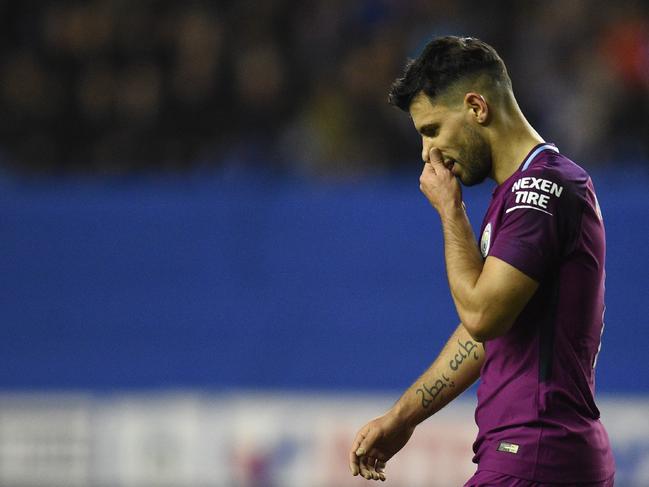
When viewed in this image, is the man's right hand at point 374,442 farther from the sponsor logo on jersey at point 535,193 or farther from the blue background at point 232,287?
the blue background at point 232,287

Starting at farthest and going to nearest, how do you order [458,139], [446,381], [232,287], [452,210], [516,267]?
[232,287]
[446,381]
[458,139]
[452,210]
[516,267]

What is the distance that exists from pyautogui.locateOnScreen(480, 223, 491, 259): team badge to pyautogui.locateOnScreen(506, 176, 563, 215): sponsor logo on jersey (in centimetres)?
14


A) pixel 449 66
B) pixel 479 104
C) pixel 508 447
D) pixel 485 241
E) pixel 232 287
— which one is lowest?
pixel 508 447

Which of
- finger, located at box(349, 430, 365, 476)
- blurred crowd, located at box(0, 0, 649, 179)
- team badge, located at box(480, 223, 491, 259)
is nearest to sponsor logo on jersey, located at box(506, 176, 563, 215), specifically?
team badge, located at box(480, 223, 491, 259)

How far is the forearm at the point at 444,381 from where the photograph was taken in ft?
12.2

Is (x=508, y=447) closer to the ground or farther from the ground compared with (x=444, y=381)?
closer to the ground

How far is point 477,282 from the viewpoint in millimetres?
3246

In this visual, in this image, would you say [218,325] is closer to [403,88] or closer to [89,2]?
[89,2]

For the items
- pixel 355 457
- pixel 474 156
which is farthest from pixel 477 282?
pixel 355 457

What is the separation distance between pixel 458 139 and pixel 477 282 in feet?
1.53

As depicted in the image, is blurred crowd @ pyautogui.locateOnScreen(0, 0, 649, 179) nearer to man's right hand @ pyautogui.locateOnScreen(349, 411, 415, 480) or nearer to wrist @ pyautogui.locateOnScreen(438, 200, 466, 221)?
man's right hand @ pyautogui.locateOnScreen(349, 411, 415, 480)

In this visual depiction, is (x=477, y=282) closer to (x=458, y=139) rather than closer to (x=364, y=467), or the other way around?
(x=458, y=139)

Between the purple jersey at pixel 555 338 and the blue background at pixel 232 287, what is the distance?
4157 millimetres

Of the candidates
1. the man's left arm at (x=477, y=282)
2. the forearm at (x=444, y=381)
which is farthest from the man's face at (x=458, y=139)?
the forearm at (x=444, y=381)
